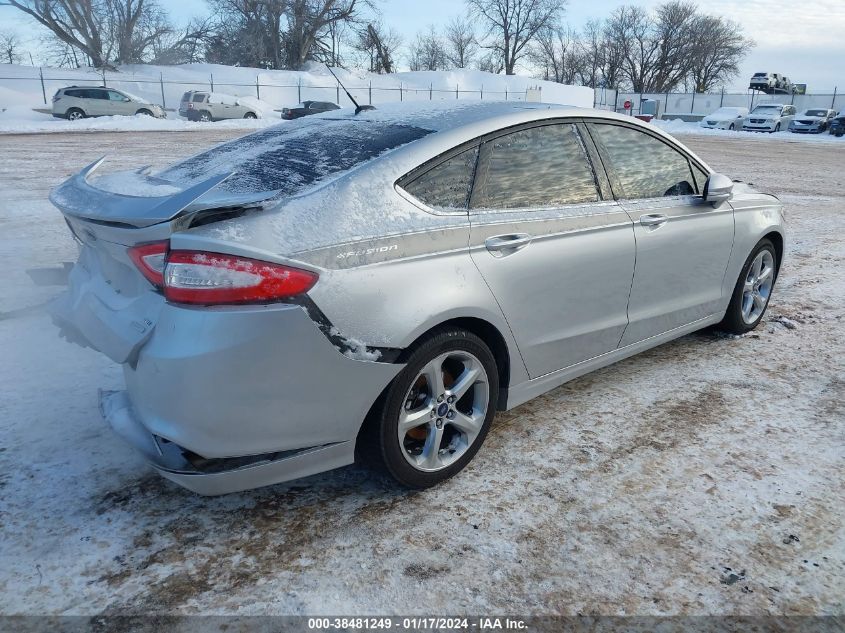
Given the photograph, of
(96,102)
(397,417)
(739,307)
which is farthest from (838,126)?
(397,417)

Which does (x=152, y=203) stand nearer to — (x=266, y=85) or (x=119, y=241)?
(x=119, y=241)

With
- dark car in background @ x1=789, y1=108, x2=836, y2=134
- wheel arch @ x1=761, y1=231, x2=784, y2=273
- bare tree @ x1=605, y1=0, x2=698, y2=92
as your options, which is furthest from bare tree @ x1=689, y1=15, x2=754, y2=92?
wheel arch @ x1=761, y1=231, x2=784, y2=273

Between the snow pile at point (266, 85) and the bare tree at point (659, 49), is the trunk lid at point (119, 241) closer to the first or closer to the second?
the snow pile at point (266, 85)

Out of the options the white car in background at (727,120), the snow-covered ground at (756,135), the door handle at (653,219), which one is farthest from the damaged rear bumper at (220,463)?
the white car in background at (727,120)

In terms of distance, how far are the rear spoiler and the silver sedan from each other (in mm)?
11

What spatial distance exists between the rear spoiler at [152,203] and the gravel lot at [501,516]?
3.72 feet

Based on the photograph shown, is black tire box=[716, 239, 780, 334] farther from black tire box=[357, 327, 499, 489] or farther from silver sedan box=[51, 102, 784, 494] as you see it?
black tire box=[357, 327, 499, 489]

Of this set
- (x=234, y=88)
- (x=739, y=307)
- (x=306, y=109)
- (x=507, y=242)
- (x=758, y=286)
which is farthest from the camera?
(x=234, y=88)

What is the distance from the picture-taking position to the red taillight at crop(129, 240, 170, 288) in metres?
2.30

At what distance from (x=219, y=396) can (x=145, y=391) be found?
31 centimetres

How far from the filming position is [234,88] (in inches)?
1793

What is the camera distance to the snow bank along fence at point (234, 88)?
40.3 meters

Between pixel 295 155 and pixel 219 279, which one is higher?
pixel 295 155

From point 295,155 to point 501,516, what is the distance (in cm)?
177
